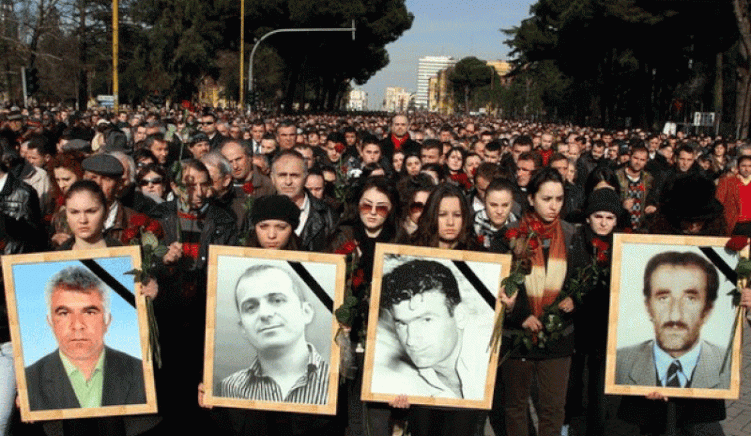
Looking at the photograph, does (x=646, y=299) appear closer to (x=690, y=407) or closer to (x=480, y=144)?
(x=690, y=407)

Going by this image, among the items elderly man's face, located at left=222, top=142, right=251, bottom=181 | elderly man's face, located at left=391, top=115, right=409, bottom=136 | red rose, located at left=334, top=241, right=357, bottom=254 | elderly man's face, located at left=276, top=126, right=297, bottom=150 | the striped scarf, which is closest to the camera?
red rose, located at left=334, top=241, right=357, bottom=254

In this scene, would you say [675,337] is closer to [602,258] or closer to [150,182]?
[602,258]

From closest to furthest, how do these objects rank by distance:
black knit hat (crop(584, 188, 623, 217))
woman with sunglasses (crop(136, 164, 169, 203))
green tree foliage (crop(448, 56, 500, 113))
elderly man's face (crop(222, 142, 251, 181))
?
black knit hat (crop(584, 188, 623, 217))
woman with sunglasses (crop(136, 164, 169, 203))
elderly man's face (crop(222, 142, 251, 181))
green tree foliage (crop(448, 56, 500, 113))

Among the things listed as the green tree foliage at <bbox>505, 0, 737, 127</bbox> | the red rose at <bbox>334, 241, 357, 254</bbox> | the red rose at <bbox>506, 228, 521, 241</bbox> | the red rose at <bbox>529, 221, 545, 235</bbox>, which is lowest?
the red rose at <bbox>334, 241, 357, 254</bbox>

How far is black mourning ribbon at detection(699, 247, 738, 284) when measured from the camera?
4348mm

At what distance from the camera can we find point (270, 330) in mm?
4195

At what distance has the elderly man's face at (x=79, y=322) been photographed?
414cm

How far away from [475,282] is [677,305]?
43.4 inches

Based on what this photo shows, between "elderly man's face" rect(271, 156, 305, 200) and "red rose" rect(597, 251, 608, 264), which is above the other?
"elderly man's face" rect(271, 156, 305, 200)

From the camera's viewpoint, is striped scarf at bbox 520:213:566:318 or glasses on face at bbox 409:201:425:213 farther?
glasses on face at bbox 409:201:425:213

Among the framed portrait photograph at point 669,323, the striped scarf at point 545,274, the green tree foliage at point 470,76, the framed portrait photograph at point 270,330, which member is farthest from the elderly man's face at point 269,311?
the green tree foliage at point 470,76

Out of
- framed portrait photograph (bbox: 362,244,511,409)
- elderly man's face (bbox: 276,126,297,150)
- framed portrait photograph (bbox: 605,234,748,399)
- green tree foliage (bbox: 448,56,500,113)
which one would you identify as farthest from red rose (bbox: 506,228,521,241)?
green tree foliage (bbox: 448,56,500,113)

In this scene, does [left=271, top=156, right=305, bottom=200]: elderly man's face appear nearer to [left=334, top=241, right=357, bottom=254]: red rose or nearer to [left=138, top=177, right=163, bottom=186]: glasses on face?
[left=138, top=177, right=163, bottom=186]: glasses on face

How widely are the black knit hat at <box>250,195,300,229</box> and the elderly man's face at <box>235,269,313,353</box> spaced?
498 millimetres
